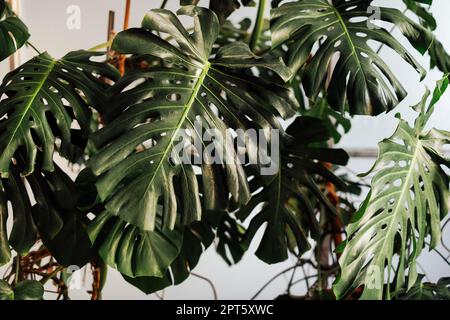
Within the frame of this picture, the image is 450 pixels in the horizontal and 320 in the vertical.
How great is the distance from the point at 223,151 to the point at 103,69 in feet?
1.06

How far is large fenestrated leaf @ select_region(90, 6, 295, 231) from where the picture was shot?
3.22ft

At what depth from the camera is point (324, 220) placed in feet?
5.85

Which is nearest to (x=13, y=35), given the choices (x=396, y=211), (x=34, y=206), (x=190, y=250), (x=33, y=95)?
(x=33, y=95)

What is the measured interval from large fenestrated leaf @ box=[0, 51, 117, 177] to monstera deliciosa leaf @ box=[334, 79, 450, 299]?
526 mm

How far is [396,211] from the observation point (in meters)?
1.13

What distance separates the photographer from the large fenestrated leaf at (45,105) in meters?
1.06

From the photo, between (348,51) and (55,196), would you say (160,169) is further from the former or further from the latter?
(348,51)

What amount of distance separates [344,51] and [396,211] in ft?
1.03

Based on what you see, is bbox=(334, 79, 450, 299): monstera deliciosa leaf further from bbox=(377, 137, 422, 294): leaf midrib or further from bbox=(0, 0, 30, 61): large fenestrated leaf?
bbox=(0, 0, 30, 61): large fenestrated leaf

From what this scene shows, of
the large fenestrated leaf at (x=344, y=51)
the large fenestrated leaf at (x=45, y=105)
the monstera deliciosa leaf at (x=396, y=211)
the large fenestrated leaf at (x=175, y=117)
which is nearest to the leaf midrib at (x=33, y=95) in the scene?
the large fenestrated leaf at (x=45, y=105)

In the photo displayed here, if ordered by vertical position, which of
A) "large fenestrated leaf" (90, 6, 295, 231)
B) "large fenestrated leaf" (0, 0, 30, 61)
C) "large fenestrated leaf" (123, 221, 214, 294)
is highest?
"large fenestrated leaf" (0, 0, 30, 61)

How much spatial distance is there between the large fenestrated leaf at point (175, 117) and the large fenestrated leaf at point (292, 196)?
228mm

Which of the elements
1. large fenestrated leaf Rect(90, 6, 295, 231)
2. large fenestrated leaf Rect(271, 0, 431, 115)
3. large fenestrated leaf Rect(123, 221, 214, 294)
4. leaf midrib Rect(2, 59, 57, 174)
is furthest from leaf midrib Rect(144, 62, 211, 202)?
large fenestrated leaf Rect(123, 221, 214, 294)
